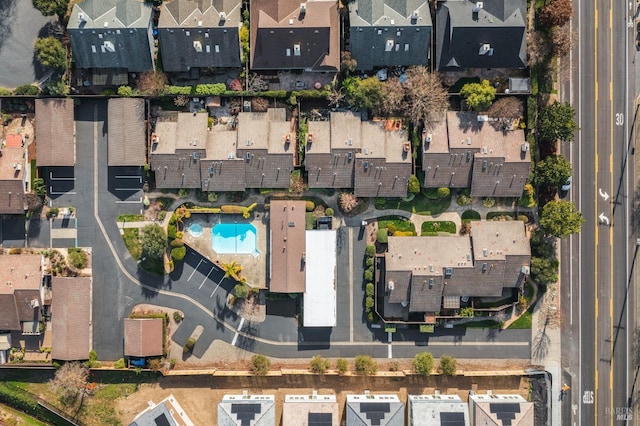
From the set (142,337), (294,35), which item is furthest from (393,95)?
(142,337)

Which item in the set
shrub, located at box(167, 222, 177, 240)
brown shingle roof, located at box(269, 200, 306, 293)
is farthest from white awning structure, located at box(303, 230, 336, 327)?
shrub, located at box(167, 222, 177, 240)

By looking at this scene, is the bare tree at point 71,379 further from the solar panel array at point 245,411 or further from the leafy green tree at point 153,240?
the solar panel array at point 245,411

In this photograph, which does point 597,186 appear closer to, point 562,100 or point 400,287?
point 562,100

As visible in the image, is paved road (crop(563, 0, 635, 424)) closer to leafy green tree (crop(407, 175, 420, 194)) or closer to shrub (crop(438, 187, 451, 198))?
shrub (crop(438, 187, 451, 198))

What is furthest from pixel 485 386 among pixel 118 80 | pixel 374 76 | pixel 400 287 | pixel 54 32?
pixel 54 32

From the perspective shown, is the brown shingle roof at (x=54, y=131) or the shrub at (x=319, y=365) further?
the shrub at (x=319, y=365)

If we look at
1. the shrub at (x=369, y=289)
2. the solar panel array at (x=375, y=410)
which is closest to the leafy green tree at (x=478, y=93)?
the shrub at (x=369, y=289)

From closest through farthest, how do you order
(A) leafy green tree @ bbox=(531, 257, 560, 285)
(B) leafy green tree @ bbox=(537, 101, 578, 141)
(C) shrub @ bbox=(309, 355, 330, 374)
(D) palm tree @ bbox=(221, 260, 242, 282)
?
(B) leafy green tree @ bbox=(537, 101, 578, 141) → (A) leafy green tree @ bbox=(531, 257, 560, 285) → (C) shrub @ bbox=(309, 355, 330, 374) → (D) palm tree @ bbox=(221, 260, 242, 282)
